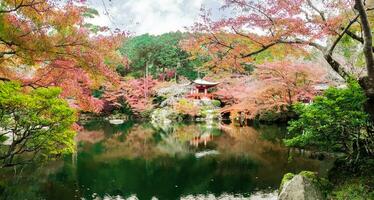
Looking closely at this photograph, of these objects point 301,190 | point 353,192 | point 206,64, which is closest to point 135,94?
point 206,64

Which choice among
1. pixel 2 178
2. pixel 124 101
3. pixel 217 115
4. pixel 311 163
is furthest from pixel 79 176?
pixel 124 101

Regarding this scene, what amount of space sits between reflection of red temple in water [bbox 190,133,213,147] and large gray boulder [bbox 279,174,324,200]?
10585 mm

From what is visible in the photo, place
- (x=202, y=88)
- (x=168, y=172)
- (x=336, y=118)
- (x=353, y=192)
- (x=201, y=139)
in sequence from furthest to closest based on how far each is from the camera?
(x=202, y=88)
(x=201, y=139)
(x=168, y=172)
(x=336, y=118)
(x=353, y=192)

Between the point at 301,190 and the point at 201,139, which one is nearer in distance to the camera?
the point at 301,190

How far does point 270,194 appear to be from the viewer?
27.8ft

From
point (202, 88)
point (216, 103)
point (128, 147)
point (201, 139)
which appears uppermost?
point (202, 88)

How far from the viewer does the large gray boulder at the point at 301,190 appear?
6.22 metres

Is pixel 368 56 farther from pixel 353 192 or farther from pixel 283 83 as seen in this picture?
pixel 283 83

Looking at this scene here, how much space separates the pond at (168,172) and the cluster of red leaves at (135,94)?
1840 cm

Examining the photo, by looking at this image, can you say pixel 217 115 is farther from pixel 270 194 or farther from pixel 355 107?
pixel 355 107

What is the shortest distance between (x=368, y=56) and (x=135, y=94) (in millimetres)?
31081

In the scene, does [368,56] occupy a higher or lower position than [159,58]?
lower

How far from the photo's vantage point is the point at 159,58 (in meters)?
41.5

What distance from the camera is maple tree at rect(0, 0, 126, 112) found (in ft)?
19.9
